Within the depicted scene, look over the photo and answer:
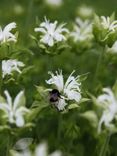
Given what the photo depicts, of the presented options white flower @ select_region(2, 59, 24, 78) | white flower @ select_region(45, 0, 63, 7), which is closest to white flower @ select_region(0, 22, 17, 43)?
white flower @ select_region(2, 59, 24, 78)

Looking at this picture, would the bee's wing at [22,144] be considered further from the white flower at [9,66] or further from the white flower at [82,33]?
the white flower at [82,33]

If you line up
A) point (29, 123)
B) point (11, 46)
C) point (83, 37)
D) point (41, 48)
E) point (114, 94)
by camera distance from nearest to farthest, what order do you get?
point (29, 123) < point (114, 94) < point (11, 46) < point (41, 48) < point (83, 37)

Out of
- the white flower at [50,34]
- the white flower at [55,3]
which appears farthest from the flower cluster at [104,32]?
the white flower at [55,3]

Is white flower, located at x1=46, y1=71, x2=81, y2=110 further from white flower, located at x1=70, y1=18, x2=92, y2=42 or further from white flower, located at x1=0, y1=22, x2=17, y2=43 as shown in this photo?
white flower, located at x1=70, y1=18, x2=92, y2=42

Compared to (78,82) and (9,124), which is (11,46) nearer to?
(78,82)

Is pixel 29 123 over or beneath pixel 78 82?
beneath

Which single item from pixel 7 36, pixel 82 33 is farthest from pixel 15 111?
pixel 82 33

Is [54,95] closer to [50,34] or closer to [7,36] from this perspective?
[7,36]

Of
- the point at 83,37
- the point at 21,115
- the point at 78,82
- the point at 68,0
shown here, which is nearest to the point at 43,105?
the point at 21,115

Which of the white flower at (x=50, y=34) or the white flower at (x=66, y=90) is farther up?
the white flower at (x=50, y=34)

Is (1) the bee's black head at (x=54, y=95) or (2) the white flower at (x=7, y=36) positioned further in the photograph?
(2) the white flower at (x=7, y=36)

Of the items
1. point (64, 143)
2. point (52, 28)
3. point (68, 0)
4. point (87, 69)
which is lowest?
point (64, 143)
